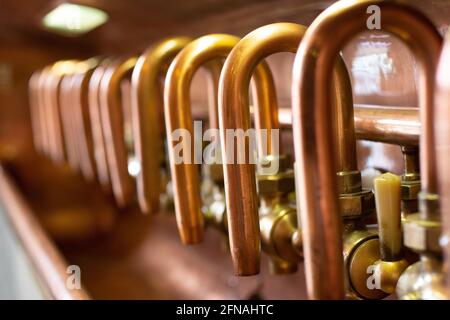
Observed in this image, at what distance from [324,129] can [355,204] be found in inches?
6.9

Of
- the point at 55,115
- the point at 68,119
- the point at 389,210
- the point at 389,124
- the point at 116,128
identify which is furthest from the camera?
the point at 55,115

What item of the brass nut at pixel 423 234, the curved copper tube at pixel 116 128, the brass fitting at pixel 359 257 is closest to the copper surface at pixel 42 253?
the curved copper tube at pixel 116 128

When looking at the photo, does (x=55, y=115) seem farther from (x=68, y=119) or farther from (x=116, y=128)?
(x=116, y=128)

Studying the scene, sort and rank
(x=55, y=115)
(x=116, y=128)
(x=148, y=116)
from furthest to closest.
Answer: (x=55, y=115)
(x=116, y=128)
(x=148, y=116)

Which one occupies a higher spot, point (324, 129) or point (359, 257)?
point (324, 129)

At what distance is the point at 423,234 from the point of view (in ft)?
1.27

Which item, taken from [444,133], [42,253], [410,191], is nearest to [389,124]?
[410,191]

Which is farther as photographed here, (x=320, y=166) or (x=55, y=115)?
(x=55, y=115)

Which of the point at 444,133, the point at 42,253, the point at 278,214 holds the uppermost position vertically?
the point at 444,133

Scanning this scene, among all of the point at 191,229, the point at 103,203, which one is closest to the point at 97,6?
the point at 191,229

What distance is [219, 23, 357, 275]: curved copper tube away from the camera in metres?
0.52

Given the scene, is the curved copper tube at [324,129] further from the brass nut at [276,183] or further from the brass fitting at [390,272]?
the brass nut at [276,183]

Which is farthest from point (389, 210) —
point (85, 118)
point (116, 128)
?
point (85, 118)
